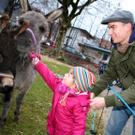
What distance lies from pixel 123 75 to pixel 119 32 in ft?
2.39

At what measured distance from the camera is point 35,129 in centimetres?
278

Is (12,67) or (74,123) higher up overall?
(12,67)

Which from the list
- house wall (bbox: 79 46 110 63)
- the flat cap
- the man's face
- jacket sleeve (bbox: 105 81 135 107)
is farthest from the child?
house wall (bbox: 79 46 110 63)

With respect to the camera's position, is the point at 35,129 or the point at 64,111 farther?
the point at 35,129

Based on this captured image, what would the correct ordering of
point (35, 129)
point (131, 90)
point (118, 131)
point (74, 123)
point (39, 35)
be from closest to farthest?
point (131, 90) < point (74, 123) < point (118, 131) < point (39, 35) < point (35, 129)

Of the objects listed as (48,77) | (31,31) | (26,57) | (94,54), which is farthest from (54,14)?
(94,54)

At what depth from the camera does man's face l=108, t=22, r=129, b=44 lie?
1812 millimetres

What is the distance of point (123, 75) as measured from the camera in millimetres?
2104

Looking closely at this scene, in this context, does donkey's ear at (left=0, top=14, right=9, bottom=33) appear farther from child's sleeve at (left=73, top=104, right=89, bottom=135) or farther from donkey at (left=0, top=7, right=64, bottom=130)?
child's sleeve at (left=73, top=104, right=89, bottom=135)

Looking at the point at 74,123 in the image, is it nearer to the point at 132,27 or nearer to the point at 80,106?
the point at 80,106

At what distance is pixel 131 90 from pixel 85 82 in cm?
61

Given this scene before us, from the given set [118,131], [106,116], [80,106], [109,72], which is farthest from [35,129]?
[106,116]

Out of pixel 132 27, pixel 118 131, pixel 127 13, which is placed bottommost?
pixel 118 131

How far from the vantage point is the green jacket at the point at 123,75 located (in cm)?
163
